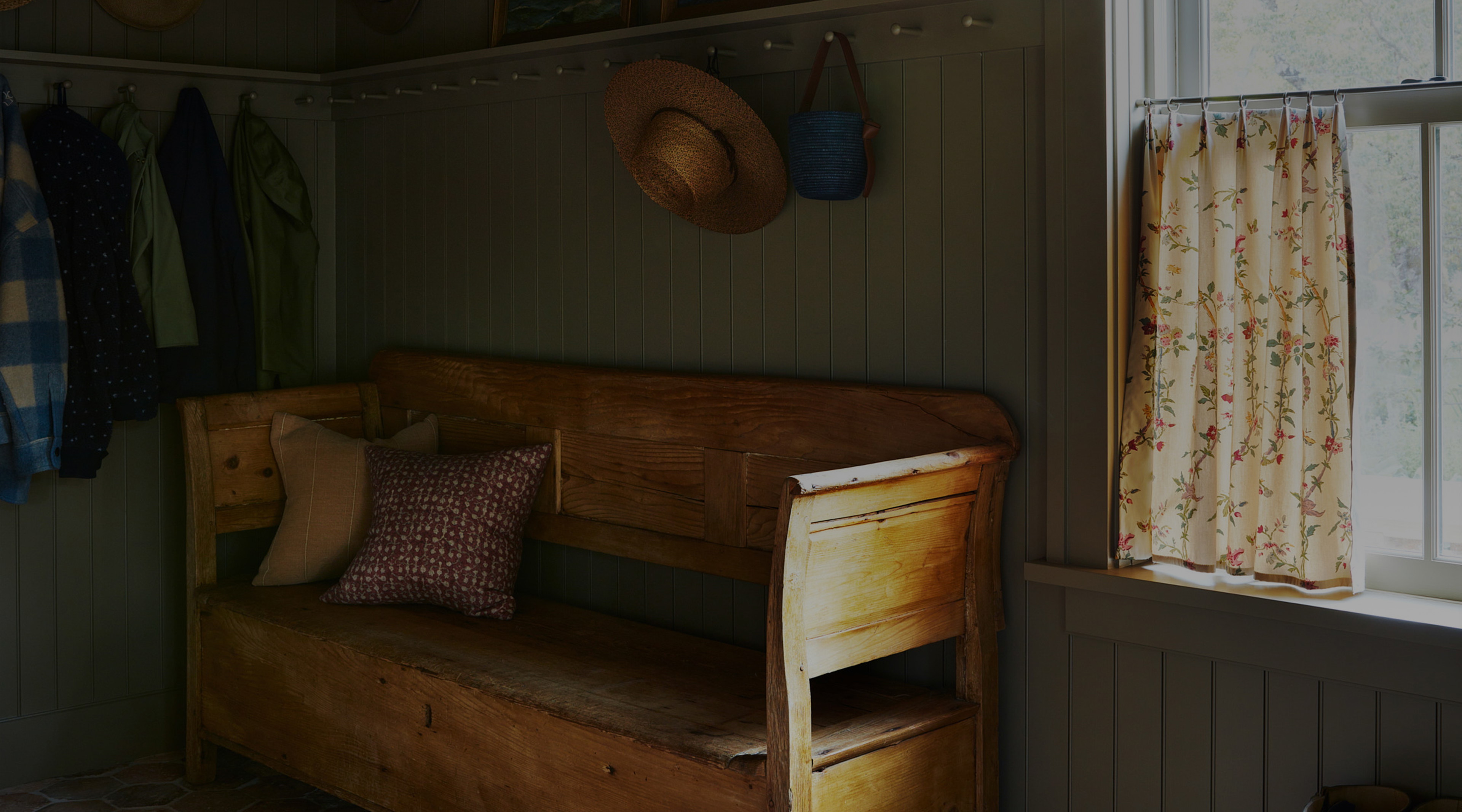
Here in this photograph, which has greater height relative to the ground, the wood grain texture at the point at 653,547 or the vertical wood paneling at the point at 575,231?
the vertical wood paneling at the point at 575,231

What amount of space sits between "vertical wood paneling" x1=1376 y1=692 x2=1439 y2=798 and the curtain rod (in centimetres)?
96

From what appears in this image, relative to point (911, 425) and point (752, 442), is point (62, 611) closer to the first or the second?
point (752, 442)

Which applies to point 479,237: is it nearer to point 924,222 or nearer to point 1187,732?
point 924,222

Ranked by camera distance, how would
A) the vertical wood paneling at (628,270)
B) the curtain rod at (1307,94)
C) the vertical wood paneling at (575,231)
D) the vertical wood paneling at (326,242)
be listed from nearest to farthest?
the curtain rod at (1307,94) < the vertical wood paneling at (628,270) < the vertical wood paneling at (575,231) < the vertical wood paneling at (326,242)

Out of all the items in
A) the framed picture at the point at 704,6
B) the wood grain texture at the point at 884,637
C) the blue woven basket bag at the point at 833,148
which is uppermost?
the framed picture at the point at 704,6

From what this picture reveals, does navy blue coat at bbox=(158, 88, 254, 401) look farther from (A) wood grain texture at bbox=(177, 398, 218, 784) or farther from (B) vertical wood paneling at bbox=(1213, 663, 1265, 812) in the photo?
(B) vertical wood paneling at bbox=(1213, 663, 1265, 812)

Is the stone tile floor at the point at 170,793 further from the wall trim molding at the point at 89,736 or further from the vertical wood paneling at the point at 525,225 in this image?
the vertical wood paneling at the point at 525,225

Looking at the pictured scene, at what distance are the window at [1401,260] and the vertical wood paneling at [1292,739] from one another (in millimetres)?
234

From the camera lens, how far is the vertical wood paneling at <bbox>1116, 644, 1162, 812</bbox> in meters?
2.10

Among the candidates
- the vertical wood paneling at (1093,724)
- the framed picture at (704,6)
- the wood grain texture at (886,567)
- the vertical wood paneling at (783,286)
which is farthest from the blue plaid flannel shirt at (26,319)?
the vertical wood paneling at (1093,724)

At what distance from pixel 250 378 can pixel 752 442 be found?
1.67 m

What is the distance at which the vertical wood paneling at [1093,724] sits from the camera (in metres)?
2.15

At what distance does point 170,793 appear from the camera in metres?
3.01

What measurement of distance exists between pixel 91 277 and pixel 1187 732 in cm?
271
